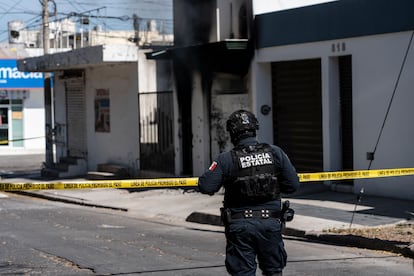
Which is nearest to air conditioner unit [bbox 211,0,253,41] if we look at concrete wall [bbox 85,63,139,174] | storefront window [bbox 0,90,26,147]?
concrete wall [bbox 85,63,139,174]

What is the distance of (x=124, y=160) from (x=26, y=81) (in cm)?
1918

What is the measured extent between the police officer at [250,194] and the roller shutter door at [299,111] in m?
11.2

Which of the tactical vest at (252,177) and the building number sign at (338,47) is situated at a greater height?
the building number sign at (338,47)

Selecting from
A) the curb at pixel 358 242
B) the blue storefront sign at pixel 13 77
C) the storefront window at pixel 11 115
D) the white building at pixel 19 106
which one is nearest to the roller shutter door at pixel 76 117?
the white building at pixel 19 106

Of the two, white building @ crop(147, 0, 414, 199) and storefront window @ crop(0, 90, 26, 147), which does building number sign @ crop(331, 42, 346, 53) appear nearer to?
white building @ crop(147, 0, 414, 199)

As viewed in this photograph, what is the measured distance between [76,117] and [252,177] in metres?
21.9

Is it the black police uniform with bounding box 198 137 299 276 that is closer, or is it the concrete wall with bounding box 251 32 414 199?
the black police uniform with bounding box 198 137 299 276

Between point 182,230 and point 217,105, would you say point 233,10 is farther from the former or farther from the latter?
point 182,230

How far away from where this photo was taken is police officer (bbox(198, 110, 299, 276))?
19.4ft

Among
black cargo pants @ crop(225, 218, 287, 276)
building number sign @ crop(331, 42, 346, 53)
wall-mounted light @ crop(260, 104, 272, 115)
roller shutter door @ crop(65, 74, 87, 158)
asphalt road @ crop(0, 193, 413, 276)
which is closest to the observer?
black cargo pants @ crop(225, 218, 287, 276)

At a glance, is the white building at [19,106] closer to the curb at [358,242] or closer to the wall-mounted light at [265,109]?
the wall-mounted light at [265,109]

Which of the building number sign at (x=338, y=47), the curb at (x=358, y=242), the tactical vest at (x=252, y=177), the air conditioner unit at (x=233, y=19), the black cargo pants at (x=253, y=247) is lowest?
the curb at (x=358, y=242)

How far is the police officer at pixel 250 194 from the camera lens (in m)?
5.93

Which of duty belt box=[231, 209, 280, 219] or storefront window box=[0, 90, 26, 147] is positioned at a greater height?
storefront window box=[0, 90, 26, 147]
